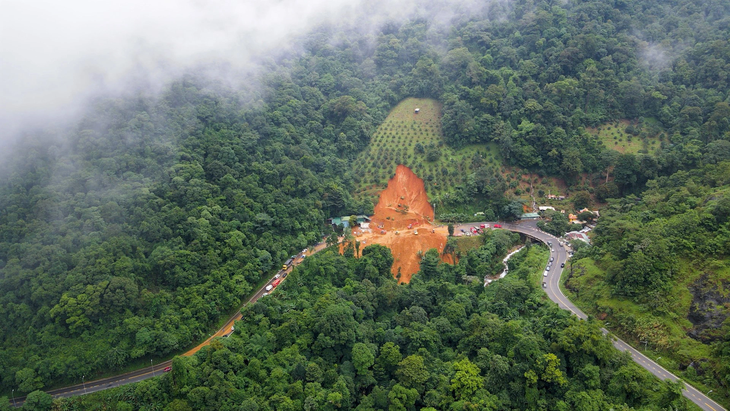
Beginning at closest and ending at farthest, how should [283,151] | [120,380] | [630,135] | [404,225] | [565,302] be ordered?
[120,380] < [565,302] < [404,225] < [283,151] < [630,135]

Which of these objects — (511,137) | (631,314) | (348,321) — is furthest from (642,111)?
(348,321)

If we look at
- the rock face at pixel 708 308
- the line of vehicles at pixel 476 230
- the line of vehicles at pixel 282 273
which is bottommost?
the line of vehicles at pixel 476 230

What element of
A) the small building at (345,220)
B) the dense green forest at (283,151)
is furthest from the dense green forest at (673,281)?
the small building at (345,220)

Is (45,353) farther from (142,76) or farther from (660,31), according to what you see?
(660,31)

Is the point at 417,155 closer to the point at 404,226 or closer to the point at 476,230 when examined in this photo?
the point at 404,226

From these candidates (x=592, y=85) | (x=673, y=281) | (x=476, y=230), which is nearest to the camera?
(x=673, y=281)

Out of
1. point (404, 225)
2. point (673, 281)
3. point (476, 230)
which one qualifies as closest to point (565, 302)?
point (673, 281)

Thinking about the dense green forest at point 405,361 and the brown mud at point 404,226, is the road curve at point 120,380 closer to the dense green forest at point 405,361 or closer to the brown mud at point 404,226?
the dense green forest at point 405,361
